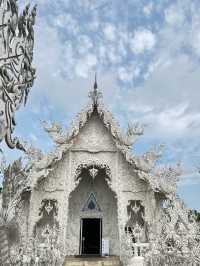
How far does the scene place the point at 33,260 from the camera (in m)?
7.11

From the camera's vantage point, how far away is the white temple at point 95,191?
1003 centimetres

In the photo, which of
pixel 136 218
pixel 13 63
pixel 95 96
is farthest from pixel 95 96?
pixel 13 63

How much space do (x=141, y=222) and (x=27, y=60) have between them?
28.5 ft

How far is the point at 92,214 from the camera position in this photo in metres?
11.2

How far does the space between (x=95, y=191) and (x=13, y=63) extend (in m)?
8.73

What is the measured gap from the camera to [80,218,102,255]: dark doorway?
37.2 ft

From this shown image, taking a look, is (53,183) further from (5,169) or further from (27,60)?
(27,60)

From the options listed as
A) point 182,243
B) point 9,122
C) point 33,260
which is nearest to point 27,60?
point 9,122

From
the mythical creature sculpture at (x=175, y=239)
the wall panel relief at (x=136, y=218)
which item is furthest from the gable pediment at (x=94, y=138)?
the mythical creature sculpture at (x=175, y=239)

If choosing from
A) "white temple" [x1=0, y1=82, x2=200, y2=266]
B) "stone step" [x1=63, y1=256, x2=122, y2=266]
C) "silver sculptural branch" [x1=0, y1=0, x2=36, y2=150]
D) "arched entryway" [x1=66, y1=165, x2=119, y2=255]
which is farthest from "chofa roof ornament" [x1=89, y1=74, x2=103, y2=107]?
"silver sculptural branch" [x1=0, y1=0, x2=36, y2=150]

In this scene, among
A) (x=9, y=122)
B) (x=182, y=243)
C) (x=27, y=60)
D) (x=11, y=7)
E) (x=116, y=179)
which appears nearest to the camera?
(x=9, y=122)

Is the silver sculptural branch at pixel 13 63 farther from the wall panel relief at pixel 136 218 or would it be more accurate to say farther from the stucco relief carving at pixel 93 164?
the wall panel relief at pixel 136 218

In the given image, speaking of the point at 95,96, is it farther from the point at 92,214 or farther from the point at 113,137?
the point at 92,214

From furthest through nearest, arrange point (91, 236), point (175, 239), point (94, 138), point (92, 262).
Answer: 1. point (91, 236)
2. point (94, 138)
3. point (92, 262)
4. point (175, 239)
